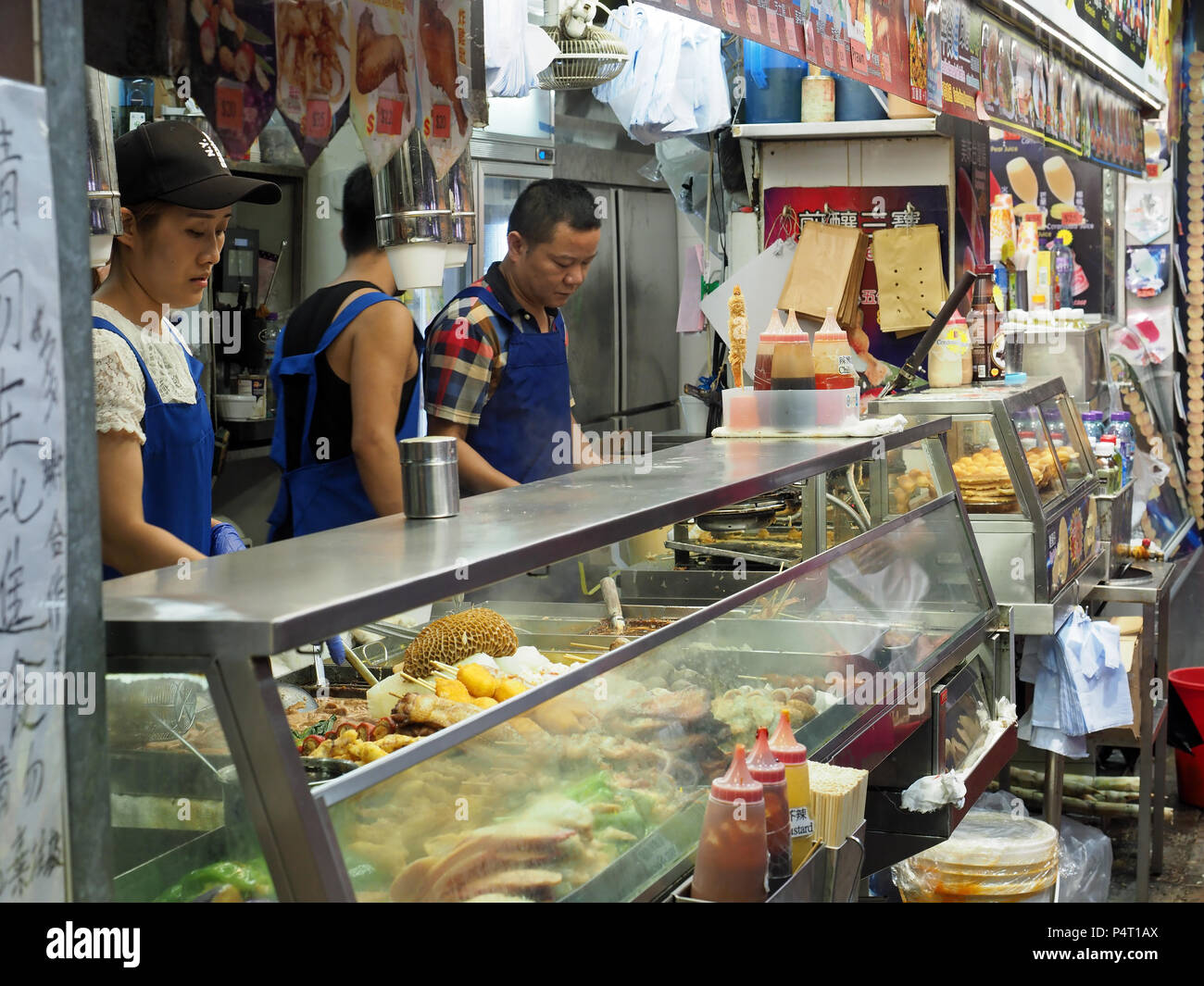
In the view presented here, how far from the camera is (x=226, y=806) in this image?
140 cm

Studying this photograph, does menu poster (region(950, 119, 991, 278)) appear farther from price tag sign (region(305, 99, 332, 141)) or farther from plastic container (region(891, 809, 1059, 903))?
price tag sign (region(305, 99, 332, 141))

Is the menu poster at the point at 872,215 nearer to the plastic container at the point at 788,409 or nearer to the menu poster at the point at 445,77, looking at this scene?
the plastic container at the point at 788,409

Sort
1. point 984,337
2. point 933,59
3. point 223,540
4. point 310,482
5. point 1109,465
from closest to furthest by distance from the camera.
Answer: point 223,540 → point 310,482 → point 933,59 → point 984,337 → point 1109,465

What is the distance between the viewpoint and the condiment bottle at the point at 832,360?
3.34 metres

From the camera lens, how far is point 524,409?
400cm

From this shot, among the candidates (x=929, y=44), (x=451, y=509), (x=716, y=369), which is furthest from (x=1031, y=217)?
(x=451, y=509)

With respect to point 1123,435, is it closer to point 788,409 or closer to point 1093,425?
point 1093,425

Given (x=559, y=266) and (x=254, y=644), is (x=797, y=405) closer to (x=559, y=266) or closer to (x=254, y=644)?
(x=559, y=266)

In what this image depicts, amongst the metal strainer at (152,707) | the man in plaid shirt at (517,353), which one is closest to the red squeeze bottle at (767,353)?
the man in plaid shirt at (517,353)

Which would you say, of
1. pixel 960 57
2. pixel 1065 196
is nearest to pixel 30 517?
pixel 960 57

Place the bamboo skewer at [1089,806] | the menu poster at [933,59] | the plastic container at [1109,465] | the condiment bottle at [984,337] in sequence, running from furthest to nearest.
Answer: the plastic container at [1109,465] < the bamboo skewer at [1089,806] < the condiment bottle at [984,337] < the menu poster at [933,59]

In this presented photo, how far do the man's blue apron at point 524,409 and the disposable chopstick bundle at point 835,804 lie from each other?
196 cm

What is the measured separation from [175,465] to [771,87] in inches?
169

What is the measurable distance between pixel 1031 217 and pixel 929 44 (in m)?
4.43
